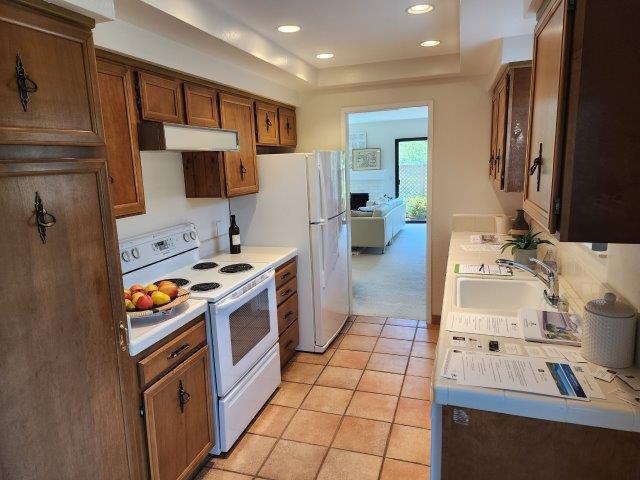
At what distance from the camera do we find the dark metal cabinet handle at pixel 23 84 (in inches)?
47.3

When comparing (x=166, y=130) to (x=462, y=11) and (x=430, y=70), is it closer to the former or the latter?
(x=462, y=11)

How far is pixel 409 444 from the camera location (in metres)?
2.39

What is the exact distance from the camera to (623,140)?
966 mm

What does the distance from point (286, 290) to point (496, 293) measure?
153cm

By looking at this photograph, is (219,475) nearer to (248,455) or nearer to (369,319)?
(248,455)

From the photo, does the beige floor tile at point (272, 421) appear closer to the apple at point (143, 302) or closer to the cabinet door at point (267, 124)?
the apple at point (143, 302)

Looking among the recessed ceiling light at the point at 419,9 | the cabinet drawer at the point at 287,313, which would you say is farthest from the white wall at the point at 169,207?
the recessed ceiling light at the point at 419,9

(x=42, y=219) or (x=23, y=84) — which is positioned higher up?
(x=23, y=84)

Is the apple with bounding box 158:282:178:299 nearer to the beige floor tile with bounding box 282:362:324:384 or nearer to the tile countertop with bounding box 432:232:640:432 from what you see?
the tile countertop with bounding box 432:232:640:432

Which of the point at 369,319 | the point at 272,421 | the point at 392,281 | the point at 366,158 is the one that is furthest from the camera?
the point at 366,158

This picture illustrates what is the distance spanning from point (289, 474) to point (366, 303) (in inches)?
105

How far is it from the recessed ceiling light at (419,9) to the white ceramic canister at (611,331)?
1.75 meters

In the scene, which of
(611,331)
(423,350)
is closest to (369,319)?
(423,350)

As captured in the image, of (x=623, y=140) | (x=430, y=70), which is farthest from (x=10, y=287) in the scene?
(x=430, y=70)
